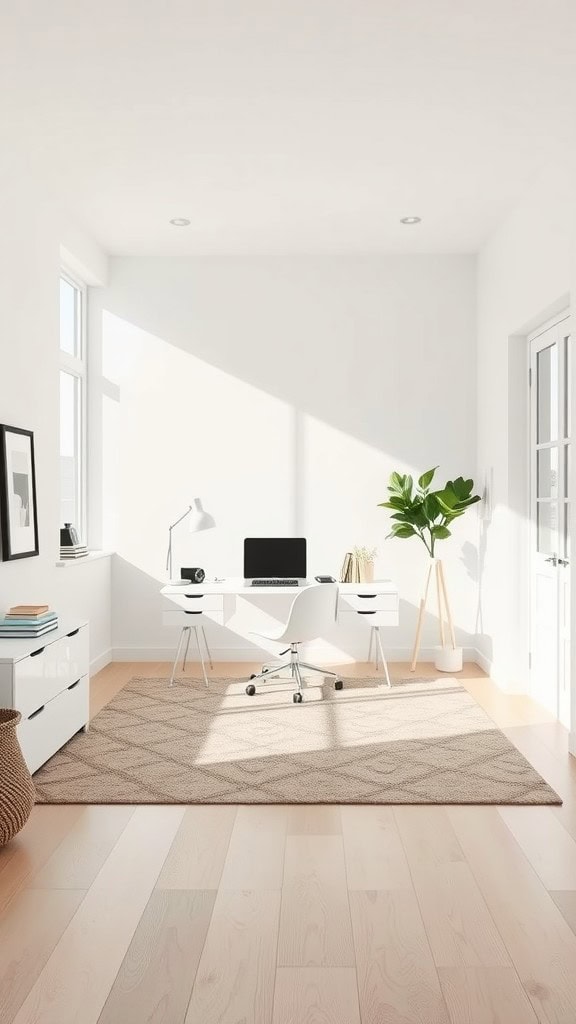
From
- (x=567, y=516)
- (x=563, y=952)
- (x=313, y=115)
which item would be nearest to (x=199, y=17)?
(x=313, y=115)

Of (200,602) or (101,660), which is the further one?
(101,660)

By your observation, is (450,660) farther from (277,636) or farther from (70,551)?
(70,551)

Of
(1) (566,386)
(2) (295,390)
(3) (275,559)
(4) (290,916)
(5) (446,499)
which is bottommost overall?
(4) (290,916)

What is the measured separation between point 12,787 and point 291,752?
4.86 ft

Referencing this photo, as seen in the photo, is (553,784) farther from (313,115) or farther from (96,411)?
(96,411)

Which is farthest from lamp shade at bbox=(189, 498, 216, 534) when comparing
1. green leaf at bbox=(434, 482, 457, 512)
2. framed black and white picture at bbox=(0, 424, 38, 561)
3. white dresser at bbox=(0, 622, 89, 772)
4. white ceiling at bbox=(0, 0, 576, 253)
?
white ceiling at bbox=(0, 0, 576, 253)

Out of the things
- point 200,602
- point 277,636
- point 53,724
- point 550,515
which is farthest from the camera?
point 200,602

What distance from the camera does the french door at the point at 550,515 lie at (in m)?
4.74

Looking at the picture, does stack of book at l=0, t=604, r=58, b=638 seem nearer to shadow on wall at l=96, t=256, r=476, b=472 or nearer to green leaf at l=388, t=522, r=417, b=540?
green leaf at l=388, t=522, r=417, b=540

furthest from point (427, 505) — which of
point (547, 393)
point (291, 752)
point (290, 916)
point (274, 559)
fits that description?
point (290, 916)

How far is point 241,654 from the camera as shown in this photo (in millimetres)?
6504

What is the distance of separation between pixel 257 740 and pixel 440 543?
2685 millimetres

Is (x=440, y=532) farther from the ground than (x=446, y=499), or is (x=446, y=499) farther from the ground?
(x=446, y=499)

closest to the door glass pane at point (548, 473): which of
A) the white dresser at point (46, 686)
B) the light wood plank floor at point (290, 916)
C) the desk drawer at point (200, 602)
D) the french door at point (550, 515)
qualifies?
the french door at point (550, 515)
